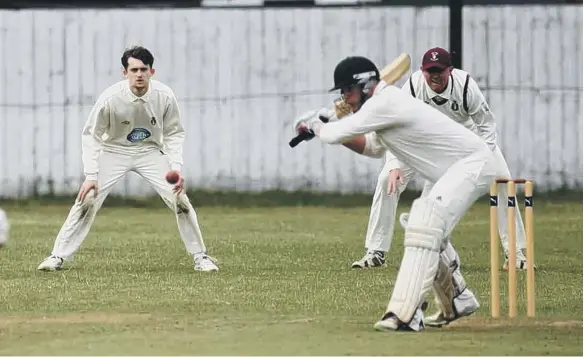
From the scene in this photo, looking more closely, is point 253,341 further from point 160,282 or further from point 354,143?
point 160,282

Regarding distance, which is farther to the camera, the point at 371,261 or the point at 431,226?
the point at 371,261

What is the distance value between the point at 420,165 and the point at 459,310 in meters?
0.86

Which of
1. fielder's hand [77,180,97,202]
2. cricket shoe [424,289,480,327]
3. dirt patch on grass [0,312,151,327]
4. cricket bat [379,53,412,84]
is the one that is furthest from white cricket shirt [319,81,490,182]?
fielder's hand [77,180,97,202]

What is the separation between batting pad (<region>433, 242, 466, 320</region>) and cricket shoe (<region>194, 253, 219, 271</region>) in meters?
3.54

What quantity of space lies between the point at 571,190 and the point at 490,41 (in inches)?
85.8

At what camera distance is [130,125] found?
41.9 ft

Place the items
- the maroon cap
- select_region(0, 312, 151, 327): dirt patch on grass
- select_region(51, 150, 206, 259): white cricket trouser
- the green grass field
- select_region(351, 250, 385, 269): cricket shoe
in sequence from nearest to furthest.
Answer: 1. the green grass field
2. select_region(0, 312, 151, 327): dirt patch on grass
3. the maroon cap
4. select_region(51, 150, 206, 259): white cricket trouser
5. select_region(351, 250, 385, 269): cricket shoe

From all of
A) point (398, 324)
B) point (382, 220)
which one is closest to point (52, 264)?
point (382, 220)

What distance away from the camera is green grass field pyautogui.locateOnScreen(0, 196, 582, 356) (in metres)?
8.67

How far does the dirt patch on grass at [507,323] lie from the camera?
9398 mm

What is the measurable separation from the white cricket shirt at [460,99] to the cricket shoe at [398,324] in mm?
→ 3519

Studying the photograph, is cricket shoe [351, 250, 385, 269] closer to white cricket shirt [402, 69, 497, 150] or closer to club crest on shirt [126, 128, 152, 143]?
white cricket shirt [402, 69, 497, 150]

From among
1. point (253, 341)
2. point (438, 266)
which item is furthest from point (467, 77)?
point (253, 341)

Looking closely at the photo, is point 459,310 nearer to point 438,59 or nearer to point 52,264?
point 438,59
